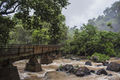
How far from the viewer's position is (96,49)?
3809 cm

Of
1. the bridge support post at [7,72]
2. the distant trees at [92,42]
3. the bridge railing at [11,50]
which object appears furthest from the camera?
the distant trees at [92,42]

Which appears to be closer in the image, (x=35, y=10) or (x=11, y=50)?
(x=11, y=50)

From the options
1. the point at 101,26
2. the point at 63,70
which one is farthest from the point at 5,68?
the point at 101,26

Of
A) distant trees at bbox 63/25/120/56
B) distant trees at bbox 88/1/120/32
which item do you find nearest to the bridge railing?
distant trees at bbox 63/25/120/56

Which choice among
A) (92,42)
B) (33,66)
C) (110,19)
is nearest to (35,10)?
(33,66)

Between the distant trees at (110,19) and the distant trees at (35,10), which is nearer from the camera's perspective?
the distant trees at (35,10)

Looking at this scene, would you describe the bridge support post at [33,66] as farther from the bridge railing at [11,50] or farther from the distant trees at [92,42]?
the distant trees at [92,42]

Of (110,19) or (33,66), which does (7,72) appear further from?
(110,19)

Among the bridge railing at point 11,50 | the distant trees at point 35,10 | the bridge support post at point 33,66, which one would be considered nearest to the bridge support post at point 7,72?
the bridge railing at point 11,50

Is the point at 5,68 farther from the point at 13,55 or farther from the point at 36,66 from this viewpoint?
the point at 36,66

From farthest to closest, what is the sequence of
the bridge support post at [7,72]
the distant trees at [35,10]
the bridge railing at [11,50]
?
the distant trees at [35,10] < the bridge support post at [7,72] < the bridge railing at [11,50]

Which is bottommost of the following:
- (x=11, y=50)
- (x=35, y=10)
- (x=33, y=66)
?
(x=33, y=66)

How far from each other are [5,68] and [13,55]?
1.39 m

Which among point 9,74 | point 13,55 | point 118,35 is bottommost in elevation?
point 9,74
